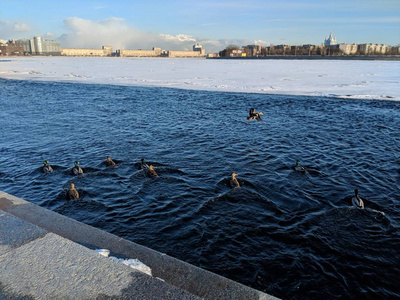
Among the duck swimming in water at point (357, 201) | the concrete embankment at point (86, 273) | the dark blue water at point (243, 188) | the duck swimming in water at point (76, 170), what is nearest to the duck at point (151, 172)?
the dark blue water at point (243, 188)

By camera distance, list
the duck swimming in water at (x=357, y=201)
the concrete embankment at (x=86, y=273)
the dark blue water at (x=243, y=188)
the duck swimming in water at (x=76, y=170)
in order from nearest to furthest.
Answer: the concrete embankment at (x=86, y=273) → the dark blue water at (x=243, y=188) → the duck swimming in water at (x=357, y=201) → the duck swimming in water at (x=76, y=170)

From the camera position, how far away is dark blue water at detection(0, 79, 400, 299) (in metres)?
5.18

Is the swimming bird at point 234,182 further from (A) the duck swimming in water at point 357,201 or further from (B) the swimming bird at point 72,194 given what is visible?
(B) the swimming bird at point 72,194

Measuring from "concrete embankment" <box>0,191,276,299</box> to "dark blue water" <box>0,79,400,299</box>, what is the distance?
1490 millimetres

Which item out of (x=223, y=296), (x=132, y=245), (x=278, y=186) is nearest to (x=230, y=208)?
(x=278, y=186)

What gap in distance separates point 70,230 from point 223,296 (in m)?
2.43

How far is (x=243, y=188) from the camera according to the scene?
800 cm

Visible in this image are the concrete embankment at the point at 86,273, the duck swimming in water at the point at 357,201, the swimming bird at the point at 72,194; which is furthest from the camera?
the swimming bird at the point at 72,194

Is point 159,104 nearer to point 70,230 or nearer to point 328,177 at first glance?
point 328,177

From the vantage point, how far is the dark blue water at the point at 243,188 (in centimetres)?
518

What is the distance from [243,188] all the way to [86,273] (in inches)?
214

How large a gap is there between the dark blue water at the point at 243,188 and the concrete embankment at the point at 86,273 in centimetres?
149

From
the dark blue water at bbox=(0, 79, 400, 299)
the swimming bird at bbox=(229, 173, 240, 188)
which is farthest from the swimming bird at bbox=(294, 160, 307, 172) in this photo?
the swimming bird at bbox=(229, 173, 240, 188)

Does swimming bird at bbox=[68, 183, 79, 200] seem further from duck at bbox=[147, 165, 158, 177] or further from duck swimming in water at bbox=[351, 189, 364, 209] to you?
duck swimming in water at bbox=[351, 189, 364, 209]
